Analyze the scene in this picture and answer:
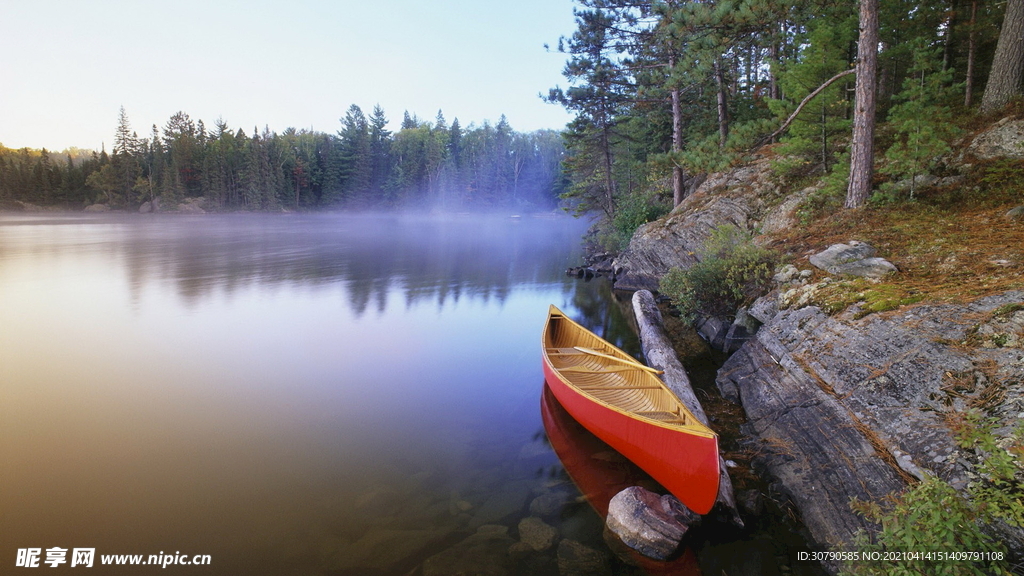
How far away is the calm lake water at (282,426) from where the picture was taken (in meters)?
4.52

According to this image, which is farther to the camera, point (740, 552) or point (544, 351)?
point (544, 351)

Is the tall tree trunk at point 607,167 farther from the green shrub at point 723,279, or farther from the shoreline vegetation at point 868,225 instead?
the green shrub at point 723,279

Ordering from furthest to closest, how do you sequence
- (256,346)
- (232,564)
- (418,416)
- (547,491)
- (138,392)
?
(256,346) < (138,392) < (418,416) < (547,491) < (232,564)

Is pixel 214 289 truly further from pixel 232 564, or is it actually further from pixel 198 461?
pixel 232 564

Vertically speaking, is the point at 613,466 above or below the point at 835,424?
below

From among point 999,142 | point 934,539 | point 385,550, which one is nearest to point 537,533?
point 385,550

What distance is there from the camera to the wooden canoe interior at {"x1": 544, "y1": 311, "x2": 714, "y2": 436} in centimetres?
515

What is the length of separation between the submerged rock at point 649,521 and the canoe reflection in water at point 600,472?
0.32 ft

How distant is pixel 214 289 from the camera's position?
54.1 ft

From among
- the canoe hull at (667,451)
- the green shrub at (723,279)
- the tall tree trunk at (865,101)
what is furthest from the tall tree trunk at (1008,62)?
the canoe hull at (667,451)

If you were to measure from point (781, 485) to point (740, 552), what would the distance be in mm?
1007

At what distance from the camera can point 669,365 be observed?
7.39 metres

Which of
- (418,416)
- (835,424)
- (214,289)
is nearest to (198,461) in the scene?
(418,416)

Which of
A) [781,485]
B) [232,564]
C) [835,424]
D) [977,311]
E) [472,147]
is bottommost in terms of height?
[232,564]
